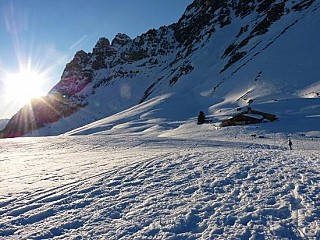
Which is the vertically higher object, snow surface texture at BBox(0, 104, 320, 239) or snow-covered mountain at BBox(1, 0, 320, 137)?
snow-covered mountain at BBox(1, 0, 320, 137)

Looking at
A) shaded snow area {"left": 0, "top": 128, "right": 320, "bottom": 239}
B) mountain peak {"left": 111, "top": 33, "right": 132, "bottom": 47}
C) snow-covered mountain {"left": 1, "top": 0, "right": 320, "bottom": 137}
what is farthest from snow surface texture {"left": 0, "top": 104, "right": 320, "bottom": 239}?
mountain peak {"left": 111, "top": 33, "right": 132, "bottom": 47}

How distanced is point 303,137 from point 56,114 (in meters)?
141

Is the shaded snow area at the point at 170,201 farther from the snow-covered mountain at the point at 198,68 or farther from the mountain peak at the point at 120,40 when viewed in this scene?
the mountain peak at the point at 120,40

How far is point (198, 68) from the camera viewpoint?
9294 cm

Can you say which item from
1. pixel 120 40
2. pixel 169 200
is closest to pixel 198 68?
pixel 169 200

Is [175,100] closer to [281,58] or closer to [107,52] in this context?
[281,58]

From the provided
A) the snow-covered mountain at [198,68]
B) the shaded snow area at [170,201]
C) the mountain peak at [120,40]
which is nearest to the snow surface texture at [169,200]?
the shaded snow area at [170,201]

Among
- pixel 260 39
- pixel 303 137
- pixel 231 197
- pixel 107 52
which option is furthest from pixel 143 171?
pixel 107 52

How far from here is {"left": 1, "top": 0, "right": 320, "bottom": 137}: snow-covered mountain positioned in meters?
53.3

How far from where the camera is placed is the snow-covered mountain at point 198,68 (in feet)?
175

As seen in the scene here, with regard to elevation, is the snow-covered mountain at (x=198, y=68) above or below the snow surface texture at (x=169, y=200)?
above

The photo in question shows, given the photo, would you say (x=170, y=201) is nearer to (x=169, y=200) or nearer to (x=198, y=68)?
(x=169, y=200)

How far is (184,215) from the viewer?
674cm

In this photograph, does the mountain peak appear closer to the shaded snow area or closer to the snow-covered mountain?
the snow-covered mountain
